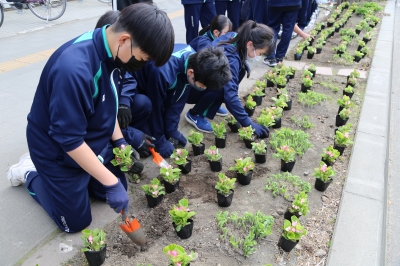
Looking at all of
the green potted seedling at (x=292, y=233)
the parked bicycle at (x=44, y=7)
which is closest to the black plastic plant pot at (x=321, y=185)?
the green potted seedling at (x=292, y=233)

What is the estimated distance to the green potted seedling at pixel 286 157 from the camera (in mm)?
3062

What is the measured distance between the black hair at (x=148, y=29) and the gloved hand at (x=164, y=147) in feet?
5.30

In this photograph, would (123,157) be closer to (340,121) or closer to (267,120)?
(267,120)

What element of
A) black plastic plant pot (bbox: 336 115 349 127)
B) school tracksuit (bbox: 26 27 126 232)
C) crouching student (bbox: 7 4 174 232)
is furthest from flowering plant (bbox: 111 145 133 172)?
black plastic plant pot (bbox: 336 115 349 127)

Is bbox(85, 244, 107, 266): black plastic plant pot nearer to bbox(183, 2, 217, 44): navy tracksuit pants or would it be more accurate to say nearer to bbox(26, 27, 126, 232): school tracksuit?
bbox(26, 27, 126, 232): school tracksuit

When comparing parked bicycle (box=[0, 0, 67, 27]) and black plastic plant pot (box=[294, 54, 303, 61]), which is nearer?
black plastic plant pot (box=[294, 54, 303, 61])

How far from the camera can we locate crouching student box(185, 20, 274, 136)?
3.44 metres

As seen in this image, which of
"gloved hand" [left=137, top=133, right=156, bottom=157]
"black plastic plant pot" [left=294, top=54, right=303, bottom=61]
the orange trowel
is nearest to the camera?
the orange trowel

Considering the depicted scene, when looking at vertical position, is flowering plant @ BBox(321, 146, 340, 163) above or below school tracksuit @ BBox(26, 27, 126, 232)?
below

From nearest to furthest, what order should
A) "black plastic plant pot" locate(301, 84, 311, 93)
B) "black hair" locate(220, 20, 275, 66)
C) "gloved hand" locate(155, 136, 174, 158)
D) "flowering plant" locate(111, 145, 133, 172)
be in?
"flowering plant" locate(111, 145, 133, 172) → "gloved hand" locate(155, 136, 174, 158) → "black hair" locate(220, 20, 275, 66) → "black plastic plant pot" locate(301, 84, 311, 93)

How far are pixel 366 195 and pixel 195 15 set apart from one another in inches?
143

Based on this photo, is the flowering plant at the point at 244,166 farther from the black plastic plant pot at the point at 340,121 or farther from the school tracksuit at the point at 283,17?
the school tracksuit at the point at 283,17

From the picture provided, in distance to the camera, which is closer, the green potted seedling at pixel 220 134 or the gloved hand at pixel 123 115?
the gloved hand at pixel 123 115

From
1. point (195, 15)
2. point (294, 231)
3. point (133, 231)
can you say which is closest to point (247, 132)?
point (294, 231)
